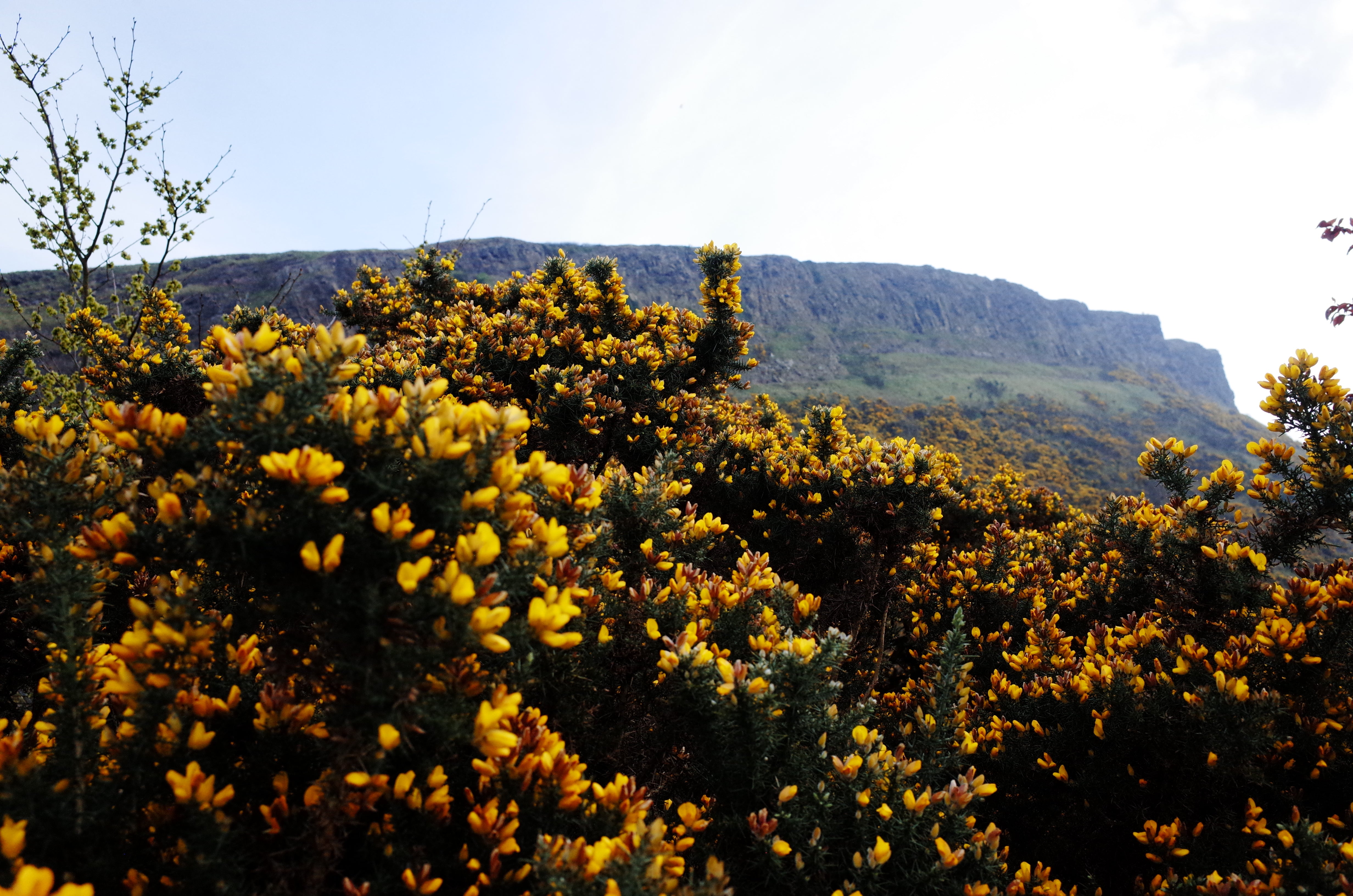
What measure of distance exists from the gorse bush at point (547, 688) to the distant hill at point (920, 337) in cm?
3173

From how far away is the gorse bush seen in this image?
151 centimetres

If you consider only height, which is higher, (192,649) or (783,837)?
(192,649)

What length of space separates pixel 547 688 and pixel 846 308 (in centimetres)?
8755

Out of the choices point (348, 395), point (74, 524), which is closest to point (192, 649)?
point (74, 524)

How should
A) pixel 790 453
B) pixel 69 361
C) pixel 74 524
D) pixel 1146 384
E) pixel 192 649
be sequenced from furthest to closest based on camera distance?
pixel 1146 384
pixel 69 361
pixel 790 453
pixel 74 524
pixel 192 649

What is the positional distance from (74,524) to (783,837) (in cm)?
272

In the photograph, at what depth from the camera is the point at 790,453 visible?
606cm

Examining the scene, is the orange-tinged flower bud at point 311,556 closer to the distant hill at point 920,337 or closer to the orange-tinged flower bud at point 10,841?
the orange-tinged flower bud at point 10,841

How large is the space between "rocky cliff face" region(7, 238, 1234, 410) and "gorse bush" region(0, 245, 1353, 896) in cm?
5381

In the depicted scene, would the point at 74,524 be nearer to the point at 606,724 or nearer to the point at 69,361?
the point at 606,724

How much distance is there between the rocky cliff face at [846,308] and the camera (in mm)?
59938

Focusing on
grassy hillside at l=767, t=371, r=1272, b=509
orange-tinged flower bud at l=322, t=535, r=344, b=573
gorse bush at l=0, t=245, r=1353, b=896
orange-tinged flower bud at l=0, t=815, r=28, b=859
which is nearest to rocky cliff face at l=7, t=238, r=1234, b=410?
grassy hillside at l=767, t=371, r=1272, b=509

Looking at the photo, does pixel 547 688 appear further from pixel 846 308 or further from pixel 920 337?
pixel 920 337

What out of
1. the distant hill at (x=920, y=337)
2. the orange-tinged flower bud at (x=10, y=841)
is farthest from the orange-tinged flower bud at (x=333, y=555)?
the distant hill at (x=920, y=337)
